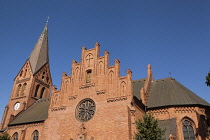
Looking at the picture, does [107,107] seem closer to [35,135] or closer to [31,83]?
[35,135]

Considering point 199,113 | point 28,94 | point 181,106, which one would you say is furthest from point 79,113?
point 28,94

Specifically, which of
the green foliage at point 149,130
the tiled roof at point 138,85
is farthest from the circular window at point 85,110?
the tiled roof at point 138,85

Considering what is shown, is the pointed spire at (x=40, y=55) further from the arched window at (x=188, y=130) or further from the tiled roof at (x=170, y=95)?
the arched window at (x=188, y=130)

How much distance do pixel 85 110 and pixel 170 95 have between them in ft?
34.5

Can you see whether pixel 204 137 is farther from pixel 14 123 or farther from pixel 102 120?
pixel 14 123

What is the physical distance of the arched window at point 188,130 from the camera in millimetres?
20987

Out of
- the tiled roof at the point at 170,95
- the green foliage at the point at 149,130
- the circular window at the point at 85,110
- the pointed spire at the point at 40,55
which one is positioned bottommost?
the green foliage at the point at 149,130

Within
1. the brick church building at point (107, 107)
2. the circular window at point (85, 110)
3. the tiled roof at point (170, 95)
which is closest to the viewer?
the brick church building at point (107, 107)

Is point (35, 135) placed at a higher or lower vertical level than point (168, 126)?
lower

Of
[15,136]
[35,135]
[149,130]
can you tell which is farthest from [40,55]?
[149,130]

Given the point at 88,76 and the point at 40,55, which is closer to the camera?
the point at 88,76

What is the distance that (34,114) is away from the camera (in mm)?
30156

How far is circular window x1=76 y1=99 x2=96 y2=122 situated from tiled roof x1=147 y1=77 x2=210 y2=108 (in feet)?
23.0

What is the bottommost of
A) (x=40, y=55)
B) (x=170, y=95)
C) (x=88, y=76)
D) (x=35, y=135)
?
(x=35, y=135)
